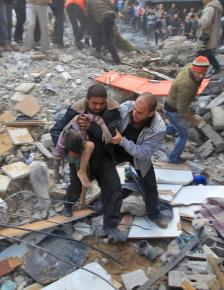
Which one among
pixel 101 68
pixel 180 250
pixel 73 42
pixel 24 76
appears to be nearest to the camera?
pixel 180 250

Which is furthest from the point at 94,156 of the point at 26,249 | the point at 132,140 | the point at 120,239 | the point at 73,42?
the point at 73,42

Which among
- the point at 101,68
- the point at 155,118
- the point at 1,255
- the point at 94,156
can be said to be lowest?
the point at 1,255

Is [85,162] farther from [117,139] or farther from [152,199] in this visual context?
[152,199]

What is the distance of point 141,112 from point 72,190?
1363 mm

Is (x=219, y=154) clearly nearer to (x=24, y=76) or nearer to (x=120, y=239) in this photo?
(x=120, y=239)

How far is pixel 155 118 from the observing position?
14.9 ft

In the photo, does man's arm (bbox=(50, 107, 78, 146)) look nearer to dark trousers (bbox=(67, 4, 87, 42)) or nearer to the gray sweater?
the gray sweater

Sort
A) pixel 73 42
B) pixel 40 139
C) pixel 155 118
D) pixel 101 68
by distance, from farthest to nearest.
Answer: pixel 73 42, pixel 101 68, pixel 40 139, pixel 155 118

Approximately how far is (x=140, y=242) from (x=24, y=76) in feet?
16.4

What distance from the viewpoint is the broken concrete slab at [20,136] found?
6.70m

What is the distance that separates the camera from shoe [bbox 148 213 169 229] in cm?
516

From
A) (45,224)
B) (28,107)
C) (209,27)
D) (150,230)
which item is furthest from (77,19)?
(150,230)

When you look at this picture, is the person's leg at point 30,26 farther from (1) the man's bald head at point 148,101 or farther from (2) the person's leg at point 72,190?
(1) the man's bald head at point 148,101

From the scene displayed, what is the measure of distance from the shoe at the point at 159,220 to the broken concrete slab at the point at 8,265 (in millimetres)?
1676
